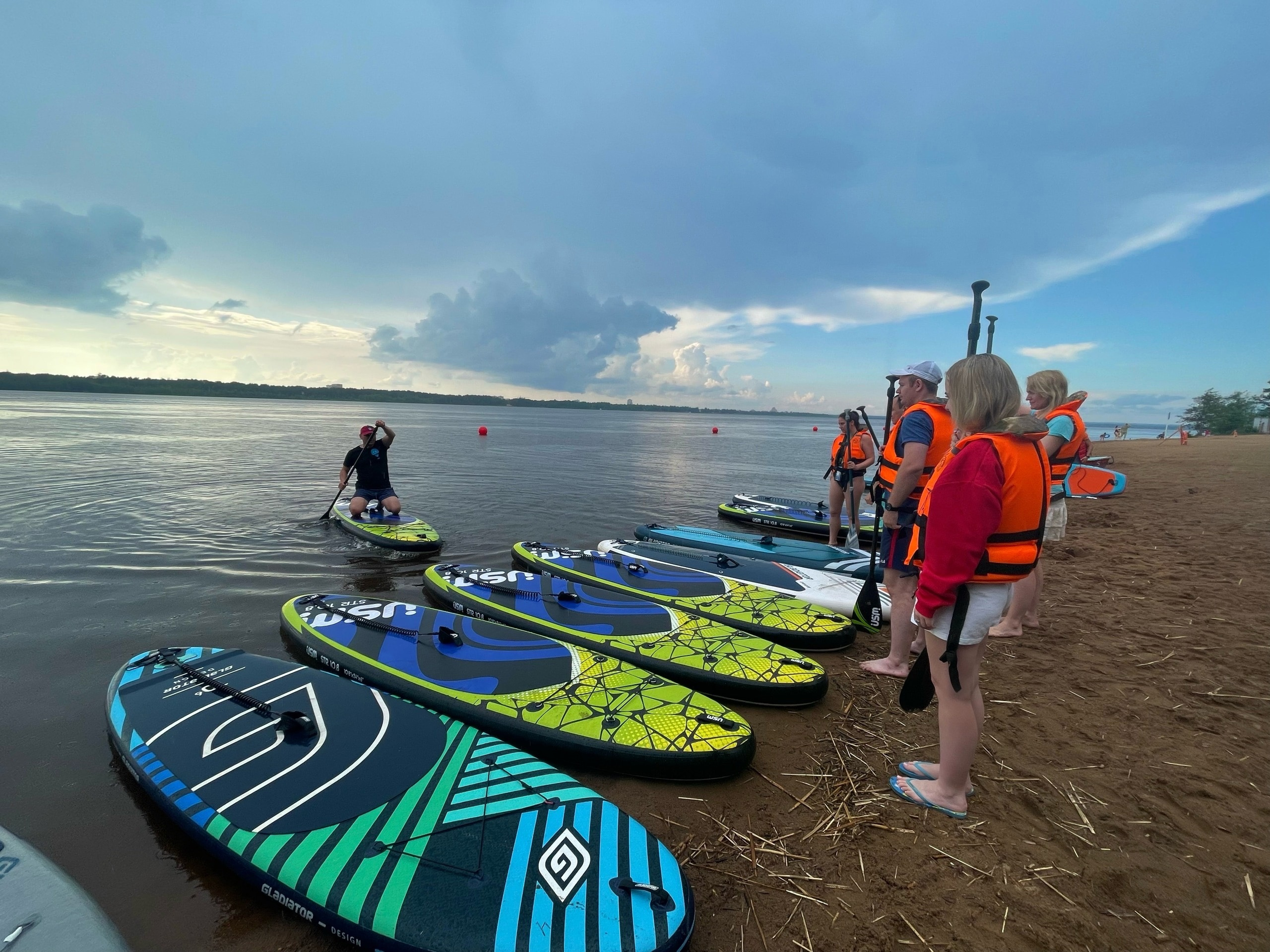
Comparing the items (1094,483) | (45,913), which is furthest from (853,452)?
(1094,483)

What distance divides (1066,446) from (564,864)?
5370mm

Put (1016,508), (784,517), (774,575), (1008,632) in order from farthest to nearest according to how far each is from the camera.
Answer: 1. (784,517)
2. (774,575)
3. (1008,632)
4. (1016,508)

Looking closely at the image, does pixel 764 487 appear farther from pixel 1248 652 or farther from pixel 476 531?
pixel 1248 652

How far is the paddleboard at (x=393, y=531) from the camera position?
9.32m

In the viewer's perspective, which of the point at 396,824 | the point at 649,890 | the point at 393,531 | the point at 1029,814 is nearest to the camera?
the point at 649,890

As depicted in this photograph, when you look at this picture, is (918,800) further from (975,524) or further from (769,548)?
(769,548)

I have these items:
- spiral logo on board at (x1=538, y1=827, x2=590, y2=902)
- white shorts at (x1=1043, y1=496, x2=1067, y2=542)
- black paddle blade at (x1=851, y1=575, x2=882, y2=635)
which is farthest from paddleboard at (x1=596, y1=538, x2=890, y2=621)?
spiral logo on board at (x1=538, y1=827, x2=590, y2=902)

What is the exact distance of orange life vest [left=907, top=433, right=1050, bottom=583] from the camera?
2.40 m

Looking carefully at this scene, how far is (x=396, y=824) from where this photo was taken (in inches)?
105

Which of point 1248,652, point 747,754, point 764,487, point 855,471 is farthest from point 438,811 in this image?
point 764,487

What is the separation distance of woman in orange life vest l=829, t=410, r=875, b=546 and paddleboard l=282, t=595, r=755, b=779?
245 inches

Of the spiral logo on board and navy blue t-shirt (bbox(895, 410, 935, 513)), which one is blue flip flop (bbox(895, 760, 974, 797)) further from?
the spiral logo on board

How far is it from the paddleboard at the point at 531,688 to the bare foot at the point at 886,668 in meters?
1.59

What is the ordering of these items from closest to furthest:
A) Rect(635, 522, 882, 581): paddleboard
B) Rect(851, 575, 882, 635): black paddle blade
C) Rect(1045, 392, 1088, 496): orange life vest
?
Rect(1045, 392, 1088, 496): orange life vest
Rect(851, 575, 882, 635): black paddle blade
Rect(635, 522, 882, 581): paddleboard
